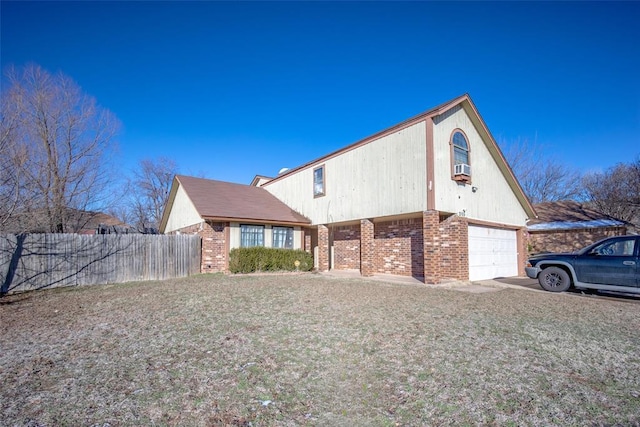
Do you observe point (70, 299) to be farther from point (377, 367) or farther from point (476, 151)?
point (476, 151)

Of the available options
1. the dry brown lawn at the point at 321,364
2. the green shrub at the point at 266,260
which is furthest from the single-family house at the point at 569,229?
the dry brown lawn at the point at 321,364

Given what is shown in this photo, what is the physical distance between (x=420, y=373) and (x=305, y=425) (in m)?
1.60

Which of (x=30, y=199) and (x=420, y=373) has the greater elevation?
(x=30, y=199)

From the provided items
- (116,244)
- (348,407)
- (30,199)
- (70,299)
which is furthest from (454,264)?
(30,199)

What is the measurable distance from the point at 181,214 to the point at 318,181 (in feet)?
25.1

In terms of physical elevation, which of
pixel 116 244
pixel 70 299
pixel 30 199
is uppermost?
pixel 30 199

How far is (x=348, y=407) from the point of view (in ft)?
9.68

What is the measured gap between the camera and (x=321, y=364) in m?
A: 3.90

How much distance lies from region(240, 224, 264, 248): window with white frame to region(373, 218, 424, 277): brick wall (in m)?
5.44

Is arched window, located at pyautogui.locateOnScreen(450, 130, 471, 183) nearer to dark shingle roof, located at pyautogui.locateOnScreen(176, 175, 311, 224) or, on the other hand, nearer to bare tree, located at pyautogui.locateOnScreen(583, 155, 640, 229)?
dark shingle roof, located at pyautogui.locateOnScreen(176, 175, 311, 224)

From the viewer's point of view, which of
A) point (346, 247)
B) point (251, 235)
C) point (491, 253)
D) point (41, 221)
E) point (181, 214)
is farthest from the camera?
point (181, 214)

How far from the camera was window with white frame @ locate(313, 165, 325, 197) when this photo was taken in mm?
15758

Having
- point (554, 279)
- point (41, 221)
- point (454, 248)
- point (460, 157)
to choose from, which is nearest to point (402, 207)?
point (454, 248)

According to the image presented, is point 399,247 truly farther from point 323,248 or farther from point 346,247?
point 323,248
